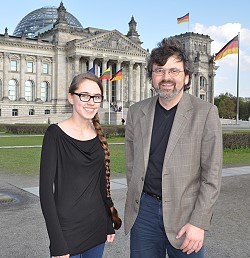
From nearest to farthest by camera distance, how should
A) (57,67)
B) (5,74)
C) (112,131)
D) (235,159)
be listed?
(235,159)
(112,131)
(5,74)
(57,67)

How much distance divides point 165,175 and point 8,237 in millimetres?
4296

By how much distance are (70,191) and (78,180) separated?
0.12 metres

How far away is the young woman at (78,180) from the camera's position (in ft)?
11.0

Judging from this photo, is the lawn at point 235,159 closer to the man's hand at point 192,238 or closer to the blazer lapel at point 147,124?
the blazer lapel at point 147,124

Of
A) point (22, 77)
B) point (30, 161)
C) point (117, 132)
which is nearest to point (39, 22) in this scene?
point (22, 77)

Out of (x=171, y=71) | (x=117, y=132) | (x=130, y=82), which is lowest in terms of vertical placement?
(x=117, y=132)

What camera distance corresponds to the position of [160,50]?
3.84 metres

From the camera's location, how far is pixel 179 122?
3758 mm

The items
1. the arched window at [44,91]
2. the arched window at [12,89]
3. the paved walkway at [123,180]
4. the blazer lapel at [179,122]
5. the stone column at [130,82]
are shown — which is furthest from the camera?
the stone column at [130,82]

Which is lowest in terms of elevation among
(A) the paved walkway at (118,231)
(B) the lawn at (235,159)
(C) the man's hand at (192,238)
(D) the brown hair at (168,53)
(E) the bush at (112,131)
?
(B) the lawn at (235,159)

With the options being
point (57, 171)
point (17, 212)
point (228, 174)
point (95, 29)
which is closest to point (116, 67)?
point (95, 29)

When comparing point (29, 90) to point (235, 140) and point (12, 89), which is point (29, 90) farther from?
point (235, 140)

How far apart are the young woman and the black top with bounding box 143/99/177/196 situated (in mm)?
439

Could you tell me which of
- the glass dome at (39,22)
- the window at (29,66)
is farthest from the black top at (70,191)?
→ the glass dome at (39,22)
